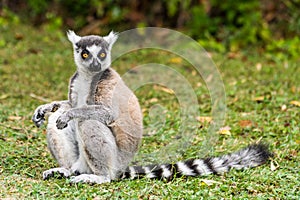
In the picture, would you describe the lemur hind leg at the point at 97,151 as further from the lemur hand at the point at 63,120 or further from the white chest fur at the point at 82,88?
the white chest fur at the point at 82,88

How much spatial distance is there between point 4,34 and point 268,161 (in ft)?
23.5

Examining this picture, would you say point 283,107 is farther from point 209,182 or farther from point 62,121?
point 62,121

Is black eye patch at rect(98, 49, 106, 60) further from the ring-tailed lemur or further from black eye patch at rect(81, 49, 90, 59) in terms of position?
black eye patch at rect(81, 49, 90, 59)

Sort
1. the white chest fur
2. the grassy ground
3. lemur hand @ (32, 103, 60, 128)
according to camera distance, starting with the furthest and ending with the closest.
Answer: lemur hand @ (32, 103, 60, 128) < the white chest fur < the grassy ground

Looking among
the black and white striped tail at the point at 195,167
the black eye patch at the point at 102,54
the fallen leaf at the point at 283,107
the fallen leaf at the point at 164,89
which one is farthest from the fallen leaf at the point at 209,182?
the fallen leaf at the point at 164,89

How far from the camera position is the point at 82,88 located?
17.6ft

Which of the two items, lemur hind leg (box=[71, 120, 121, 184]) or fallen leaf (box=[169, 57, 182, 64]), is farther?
fallen leaf (box=[169, 57, 182, 64])

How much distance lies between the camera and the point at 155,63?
1057 centimetres

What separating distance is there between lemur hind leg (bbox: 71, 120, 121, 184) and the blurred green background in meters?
6.43

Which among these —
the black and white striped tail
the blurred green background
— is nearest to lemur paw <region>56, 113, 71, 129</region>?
the black and white striped tail

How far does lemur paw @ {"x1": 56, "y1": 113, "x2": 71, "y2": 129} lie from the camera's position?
5059mm

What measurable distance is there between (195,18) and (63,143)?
23.9 feet

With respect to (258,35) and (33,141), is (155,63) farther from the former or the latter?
(33,141)

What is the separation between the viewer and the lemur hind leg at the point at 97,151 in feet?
16.7
